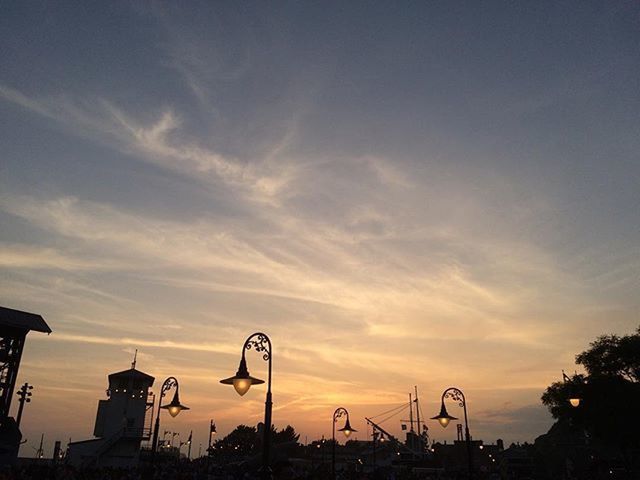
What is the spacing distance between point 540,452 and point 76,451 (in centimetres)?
8115

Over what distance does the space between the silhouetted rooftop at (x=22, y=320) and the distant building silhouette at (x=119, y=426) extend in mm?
13723

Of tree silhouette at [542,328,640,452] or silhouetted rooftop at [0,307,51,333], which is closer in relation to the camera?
tree silhouette at [542,328,640,452]

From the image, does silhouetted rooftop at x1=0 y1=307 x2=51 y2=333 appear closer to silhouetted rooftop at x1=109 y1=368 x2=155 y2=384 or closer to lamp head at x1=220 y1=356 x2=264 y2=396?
silhouetted rooftop at x1=109 y1=368 x2=155 y2=384

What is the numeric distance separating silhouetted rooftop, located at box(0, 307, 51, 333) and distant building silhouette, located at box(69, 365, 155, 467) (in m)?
13.7

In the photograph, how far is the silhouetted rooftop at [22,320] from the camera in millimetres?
48656

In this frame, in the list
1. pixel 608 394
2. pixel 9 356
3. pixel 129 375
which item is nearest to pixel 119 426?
pixel 129 375

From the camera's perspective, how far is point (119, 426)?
60.5 meters

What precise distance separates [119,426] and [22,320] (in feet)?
61.2

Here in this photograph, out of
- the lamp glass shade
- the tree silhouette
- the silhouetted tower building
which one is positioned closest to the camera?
the lamp glass shade

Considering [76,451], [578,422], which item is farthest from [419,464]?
[76,451]

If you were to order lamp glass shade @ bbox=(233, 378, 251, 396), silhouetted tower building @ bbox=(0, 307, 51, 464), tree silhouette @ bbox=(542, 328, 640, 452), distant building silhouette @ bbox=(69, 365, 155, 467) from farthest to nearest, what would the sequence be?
distant building silhouette @ bbox=(69, 365, 155, 467) < silhouetted tower building @ bbox=(0, 307, 51, 464) < tree silhouette @ bbox=(542, 328, 640, 452) < lamp glass shade @ bbox=(233, 378, 251, 396)

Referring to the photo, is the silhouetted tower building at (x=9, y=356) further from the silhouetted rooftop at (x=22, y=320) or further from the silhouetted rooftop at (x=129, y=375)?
the silhouetted rooftop at (x=129, y=375)

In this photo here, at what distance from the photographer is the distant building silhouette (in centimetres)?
5809

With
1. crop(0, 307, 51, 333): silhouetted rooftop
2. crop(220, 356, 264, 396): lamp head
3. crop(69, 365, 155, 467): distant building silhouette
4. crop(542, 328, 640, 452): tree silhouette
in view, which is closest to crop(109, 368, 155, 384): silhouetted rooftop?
crop(69, 365, 155, 467): distant building silhouette
